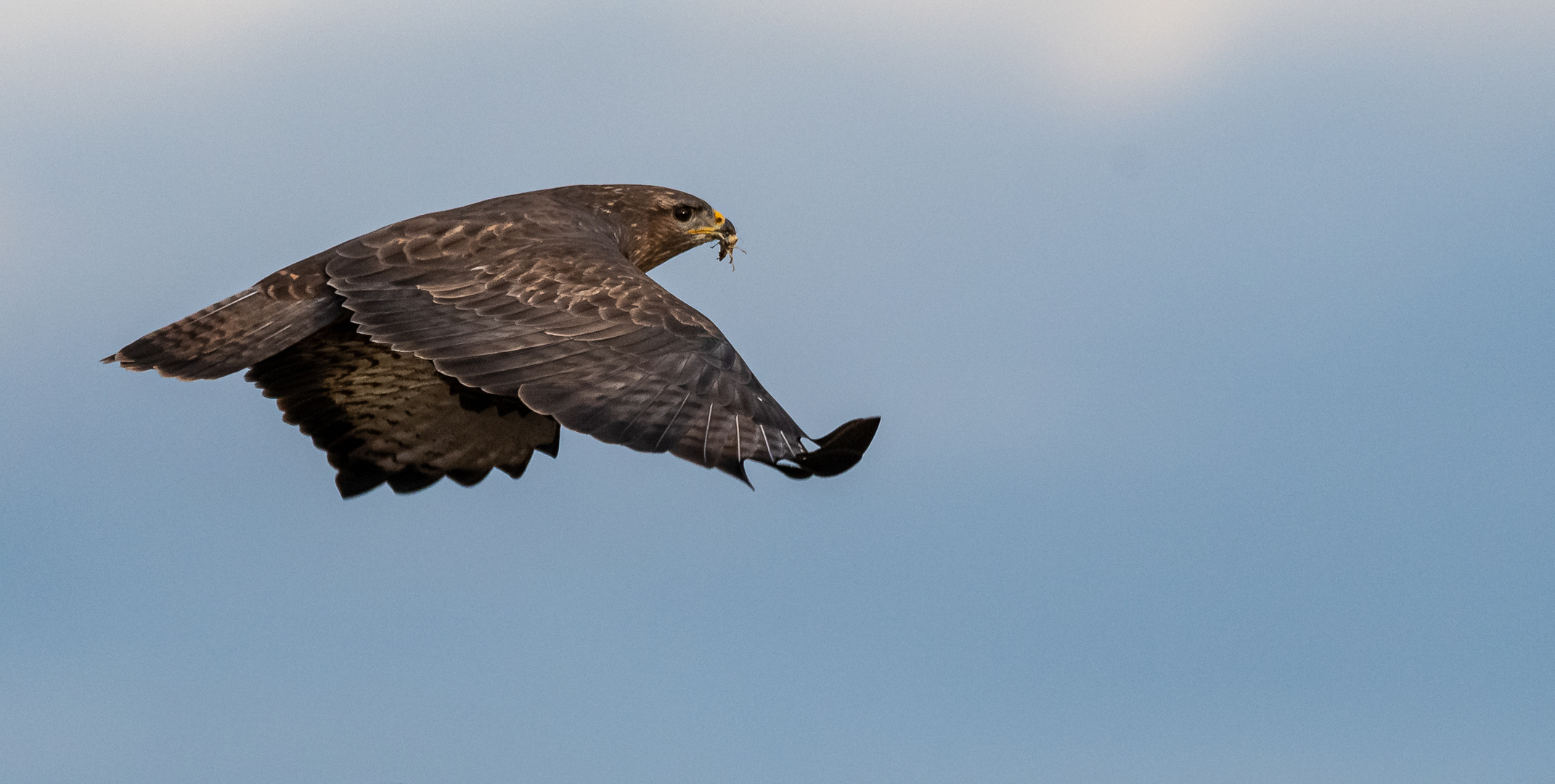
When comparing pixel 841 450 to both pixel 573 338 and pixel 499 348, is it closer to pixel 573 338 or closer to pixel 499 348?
pixel 573 338

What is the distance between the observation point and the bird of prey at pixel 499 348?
842cm

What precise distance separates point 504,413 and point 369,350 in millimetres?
1009

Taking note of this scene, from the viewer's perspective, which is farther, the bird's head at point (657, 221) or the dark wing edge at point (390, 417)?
the bird's head at point (657, 221)

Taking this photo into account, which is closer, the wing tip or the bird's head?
the wing tip

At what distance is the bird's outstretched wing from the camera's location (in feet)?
27.0

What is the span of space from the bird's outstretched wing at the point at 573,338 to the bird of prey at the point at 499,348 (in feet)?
0.04

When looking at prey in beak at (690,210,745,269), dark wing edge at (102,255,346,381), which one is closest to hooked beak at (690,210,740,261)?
prey in beak at (690,210,745,269)

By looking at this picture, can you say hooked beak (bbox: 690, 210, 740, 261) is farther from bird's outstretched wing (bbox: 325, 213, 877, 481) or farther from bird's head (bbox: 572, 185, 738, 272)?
bird's outstretched wing (bbox: 325, 213, 877, 481)

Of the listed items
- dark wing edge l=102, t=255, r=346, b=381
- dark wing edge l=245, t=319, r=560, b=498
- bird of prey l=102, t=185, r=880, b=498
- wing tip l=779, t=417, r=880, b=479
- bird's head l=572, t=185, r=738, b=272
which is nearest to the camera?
wing tip l=779, t=417, r=880, b=479

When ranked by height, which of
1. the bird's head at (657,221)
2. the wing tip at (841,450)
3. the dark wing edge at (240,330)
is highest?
the bird's head at (657,221)

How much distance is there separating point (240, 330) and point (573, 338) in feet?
7.43

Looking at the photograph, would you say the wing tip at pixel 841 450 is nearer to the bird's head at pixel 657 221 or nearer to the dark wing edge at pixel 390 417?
→ the dark wing edge at pixel 390 417

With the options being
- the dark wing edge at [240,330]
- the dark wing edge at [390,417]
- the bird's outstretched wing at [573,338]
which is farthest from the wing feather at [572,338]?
the dark wing edge at [390,417]

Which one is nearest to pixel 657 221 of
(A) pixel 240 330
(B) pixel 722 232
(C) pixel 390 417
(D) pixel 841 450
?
(B) pixel 722 232
